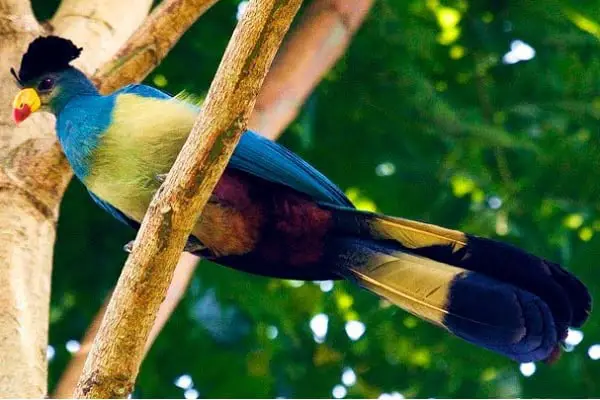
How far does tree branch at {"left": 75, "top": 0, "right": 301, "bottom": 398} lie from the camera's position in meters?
2.04

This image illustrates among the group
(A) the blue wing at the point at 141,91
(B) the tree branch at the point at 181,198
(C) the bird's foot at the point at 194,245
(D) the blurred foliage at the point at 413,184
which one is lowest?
(D) the blurred foliage at the point at 413,184

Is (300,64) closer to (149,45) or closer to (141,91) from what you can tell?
(149,45)

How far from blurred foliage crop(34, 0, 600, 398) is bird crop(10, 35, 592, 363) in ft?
3.52

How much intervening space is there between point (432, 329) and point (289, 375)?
631 mm

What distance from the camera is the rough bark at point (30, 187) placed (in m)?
2.53

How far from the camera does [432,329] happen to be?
4.23m

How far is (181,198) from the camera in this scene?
2.07 m

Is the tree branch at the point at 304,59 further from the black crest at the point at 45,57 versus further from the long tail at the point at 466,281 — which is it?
the long tail at the point at 466,281

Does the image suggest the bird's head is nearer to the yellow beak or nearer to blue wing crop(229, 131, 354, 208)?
the yellow beak

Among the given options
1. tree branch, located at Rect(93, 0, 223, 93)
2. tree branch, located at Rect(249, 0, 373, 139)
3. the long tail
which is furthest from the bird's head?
the long tail

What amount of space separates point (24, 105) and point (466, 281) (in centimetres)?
137

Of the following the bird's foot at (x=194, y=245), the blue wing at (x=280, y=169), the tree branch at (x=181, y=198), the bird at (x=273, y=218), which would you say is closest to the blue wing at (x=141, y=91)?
the bird at (x=273, y=218)

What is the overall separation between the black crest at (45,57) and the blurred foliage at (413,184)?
3.27 ft

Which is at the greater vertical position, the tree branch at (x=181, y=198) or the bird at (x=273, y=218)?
the tree branch at (x=181, y=198)
